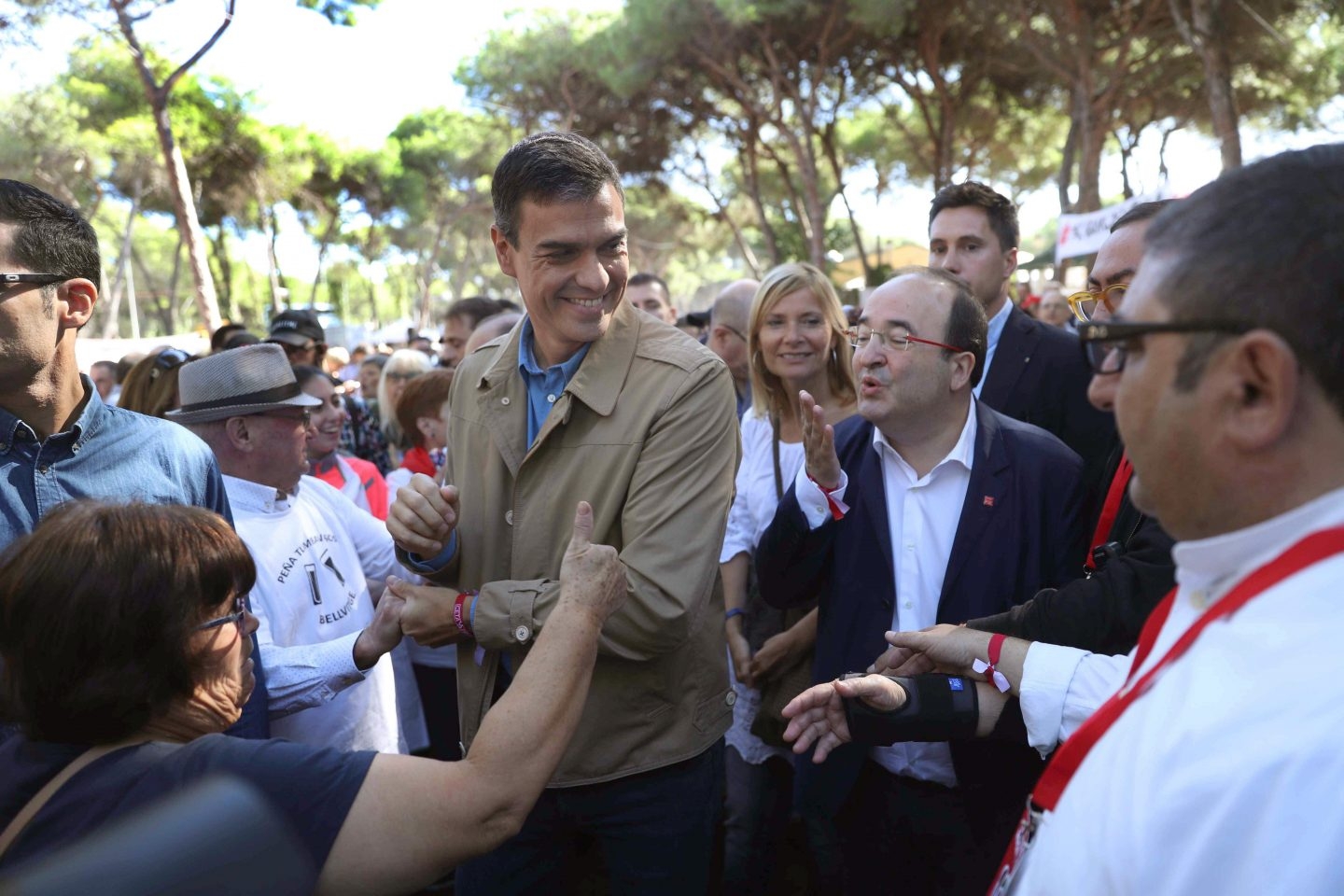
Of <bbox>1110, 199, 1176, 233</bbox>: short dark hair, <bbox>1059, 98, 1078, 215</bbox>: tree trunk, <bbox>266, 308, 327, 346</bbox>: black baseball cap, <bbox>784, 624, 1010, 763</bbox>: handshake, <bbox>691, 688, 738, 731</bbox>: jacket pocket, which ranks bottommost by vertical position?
<bbox>691, 688, 738, 731</bbox>: jacket pocket

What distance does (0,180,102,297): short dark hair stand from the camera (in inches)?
83.3

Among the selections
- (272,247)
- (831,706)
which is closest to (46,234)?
(831,706)

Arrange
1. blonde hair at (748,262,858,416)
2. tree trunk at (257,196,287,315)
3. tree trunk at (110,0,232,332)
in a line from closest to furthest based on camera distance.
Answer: blonde hair at (748,262,858,416) → tree trunk at (110,0,232,332) → tree trunk at (257,196,287,315)

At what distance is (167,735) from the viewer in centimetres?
164

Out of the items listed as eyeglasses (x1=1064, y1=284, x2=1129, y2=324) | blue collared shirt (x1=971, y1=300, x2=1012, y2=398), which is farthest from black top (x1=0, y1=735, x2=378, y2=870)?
blue collared shirt (x1=971, y1=300, x2=1012, y2=398)

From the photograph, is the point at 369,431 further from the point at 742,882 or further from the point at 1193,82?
the point at 1193,82

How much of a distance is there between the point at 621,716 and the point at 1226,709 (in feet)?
5.08

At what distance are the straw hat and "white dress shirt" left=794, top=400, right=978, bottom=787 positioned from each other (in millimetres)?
1710

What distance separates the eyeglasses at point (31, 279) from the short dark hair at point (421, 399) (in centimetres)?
260

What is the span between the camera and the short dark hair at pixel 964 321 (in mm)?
2906

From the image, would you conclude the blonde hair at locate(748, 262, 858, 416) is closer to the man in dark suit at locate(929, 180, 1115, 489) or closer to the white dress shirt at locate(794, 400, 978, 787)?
the man in dark suit at locate(929, 180, 1115, 489)

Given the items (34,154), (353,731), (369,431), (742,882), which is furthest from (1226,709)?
(34,154)

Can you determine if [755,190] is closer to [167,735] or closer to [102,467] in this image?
[102,467]

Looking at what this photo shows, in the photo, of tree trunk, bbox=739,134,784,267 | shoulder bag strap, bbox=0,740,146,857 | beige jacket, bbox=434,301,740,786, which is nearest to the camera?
shoulder bag strap, bbox=0,740,146,857
